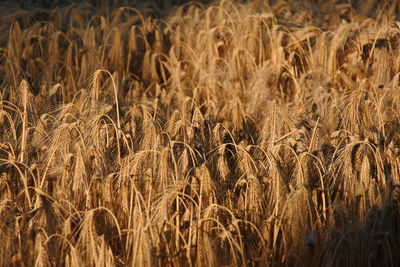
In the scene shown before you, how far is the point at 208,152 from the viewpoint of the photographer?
129 inches

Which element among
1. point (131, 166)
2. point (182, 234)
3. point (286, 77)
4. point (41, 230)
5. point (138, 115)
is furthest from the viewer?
point (286, 77)

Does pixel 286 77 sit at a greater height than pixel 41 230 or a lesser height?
greater

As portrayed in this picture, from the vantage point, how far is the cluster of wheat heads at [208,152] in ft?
8.75

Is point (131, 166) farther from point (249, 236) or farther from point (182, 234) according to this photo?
point (249, 236)

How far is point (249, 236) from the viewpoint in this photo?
2836 millimetres

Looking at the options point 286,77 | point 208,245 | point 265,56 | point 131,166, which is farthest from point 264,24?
point 208,245

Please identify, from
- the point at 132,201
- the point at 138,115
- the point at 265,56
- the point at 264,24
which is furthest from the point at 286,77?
the point at 132,201

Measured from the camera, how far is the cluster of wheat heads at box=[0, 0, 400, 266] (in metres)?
2.67

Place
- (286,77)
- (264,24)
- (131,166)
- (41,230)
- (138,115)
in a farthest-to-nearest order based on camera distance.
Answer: (264,24) → (286,77) → (138,115) → (131,166) → (41,230)

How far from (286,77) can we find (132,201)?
2.15m

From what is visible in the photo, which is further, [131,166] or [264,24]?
[264,24]

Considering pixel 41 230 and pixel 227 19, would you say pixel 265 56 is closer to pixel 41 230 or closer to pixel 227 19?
pixel 227 19

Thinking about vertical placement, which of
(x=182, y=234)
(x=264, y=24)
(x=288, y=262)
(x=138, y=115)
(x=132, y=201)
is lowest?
(x=288, y=262)

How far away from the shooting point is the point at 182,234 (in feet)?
9.09
